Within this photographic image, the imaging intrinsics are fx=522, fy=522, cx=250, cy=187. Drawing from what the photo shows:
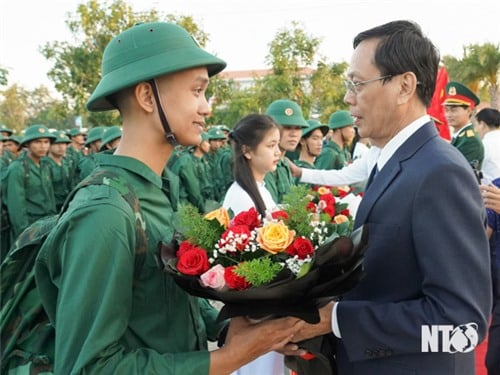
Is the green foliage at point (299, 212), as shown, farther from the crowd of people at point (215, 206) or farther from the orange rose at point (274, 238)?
the crowd of people at point (215, 206)

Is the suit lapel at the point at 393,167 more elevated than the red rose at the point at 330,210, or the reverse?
the suit lapel at the point at 393,167

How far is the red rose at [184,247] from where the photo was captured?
5.29ft

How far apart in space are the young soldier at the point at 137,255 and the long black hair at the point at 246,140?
204cm

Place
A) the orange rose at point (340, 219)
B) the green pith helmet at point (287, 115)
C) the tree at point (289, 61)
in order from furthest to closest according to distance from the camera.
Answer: the tree at point (289, 61) < the green pith helmet at point (287, 115) < the orange rose at point (340, 219)

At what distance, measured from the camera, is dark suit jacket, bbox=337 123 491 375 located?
1689mm

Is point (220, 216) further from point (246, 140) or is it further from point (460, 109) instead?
point (460, 109)

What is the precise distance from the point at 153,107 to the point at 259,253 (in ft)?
2.02

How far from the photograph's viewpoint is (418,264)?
1.79 meters

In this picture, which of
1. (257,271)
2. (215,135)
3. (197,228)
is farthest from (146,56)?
(215,135)

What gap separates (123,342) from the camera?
1656mm

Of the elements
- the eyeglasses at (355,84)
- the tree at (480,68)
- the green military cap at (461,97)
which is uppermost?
the eyeglasses at (355,84)

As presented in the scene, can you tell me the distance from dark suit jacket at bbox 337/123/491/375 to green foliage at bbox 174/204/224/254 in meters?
0.56

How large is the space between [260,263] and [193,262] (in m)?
0.20

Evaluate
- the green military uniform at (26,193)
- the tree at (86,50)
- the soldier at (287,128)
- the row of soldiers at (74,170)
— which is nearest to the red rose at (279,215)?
the row of soldiers at (74,170)
